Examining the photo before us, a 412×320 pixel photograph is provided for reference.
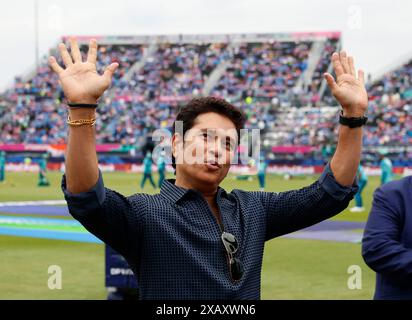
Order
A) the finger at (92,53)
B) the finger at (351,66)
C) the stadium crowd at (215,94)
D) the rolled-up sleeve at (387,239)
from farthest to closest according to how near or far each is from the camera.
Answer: the stadium crowd at (215,94), the rolled-up sleeve at (387,239), the finger at (351,66), the finger at (92,53)

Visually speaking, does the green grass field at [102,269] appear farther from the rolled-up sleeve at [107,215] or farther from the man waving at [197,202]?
the rolled-up sleeve at [107,215]

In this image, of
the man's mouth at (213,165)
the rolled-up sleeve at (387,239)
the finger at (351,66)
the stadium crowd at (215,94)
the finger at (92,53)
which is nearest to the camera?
the finger at (92,53)

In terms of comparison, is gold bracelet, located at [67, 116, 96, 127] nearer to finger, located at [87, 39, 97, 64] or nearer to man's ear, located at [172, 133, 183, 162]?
finger, located at [87, 39, 97, 64]

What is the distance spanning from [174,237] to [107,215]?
231mm

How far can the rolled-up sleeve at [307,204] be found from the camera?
98.7 inches

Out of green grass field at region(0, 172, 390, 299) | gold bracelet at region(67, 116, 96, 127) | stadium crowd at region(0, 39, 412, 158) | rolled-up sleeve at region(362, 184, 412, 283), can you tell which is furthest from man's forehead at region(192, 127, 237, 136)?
stadium crowd at region(0, 39, 412, 158)

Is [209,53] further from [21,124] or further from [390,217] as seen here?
[390,217]

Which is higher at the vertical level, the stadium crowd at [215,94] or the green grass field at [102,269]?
the green grass field at [102,269]

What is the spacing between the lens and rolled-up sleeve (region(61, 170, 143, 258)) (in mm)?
2117

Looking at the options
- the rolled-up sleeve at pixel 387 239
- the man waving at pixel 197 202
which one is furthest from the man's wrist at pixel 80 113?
the rolled-up sleeve at pixel 387 239

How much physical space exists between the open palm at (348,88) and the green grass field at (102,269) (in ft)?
16.9

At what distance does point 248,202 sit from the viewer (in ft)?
8.33

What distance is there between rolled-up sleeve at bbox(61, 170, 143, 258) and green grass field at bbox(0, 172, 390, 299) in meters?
5.36

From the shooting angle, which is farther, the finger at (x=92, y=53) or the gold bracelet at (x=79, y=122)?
the finger at (x=92, y=53)
